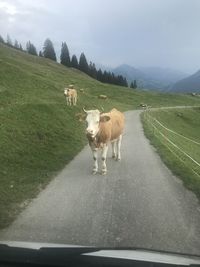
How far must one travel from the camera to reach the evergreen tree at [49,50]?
556 ft

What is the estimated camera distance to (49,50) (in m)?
172

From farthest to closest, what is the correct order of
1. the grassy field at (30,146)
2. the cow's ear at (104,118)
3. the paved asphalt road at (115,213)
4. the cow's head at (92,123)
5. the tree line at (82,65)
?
the tree line at (82,65), the cow's ear at (104,118), the cow's head at (92,123), the grassy field at (30,146), the paved asphalt road at (115,213)

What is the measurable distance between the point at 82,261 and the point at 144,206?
8.12 metres

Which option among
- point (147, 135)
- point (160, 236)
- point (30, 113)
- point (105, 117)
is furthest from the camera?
point (147, 135)

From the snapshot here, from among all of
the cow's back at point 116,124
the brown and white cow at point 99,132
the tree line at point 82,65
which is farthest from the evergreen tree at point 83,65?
the brown and white cow at point 99,132

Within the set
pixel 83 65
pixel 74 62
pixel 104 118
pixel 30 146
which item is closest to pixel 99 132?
pixel 104 118

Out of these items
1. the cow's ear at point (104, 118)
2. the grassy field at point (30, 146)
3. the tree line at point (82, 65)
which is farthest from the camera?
the tree line at point (82, 65)

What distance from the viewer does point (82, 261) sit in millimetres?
4039

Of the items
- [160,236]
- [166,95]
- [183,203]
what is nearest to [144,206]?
[183,203]

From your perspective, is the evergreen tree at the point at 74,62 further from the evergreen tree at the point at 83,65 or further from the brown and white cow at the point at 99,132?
the brown and white cow at the point at 99,132

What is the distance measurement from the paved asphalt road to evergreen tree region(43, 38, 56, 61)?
15531 centimetres

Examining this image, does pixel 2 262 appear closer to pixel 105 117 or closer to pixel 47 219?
pixel 47 219

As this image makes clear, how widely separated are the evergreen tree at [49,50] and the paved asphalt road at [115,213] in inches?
6115

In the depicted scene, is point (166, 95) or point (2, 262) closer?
point (2, 262)
